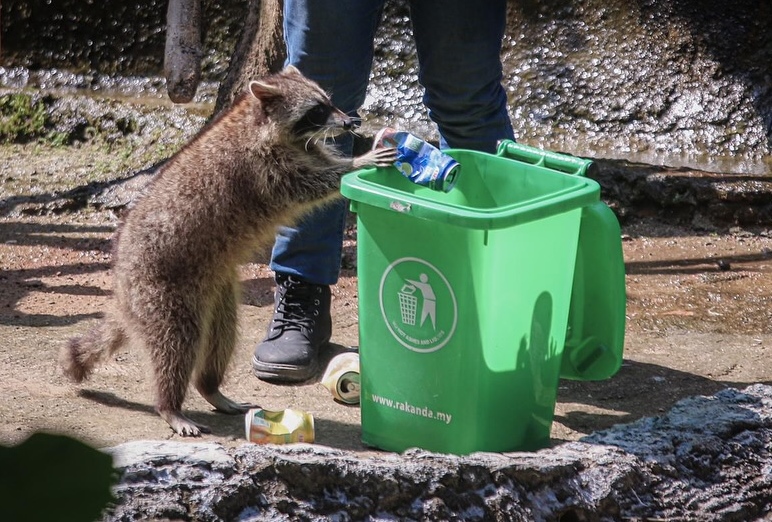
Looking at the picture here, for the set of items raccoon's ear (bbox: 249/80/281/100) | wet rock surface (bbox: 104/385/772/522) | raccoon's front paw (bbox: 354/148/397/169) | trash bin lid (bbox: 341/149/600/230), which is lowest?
wet rock surface (bbox: 104/385/772/522)

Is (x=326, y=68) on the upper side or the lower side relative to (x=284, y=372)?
upper

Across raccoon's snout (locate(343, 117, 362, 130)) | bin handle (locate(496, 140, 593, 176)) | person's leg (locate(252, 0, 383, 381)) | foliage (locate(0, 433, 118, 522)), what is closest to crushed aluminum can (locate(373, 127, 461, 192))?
bin handle (locate(496, 140, 593, 176))

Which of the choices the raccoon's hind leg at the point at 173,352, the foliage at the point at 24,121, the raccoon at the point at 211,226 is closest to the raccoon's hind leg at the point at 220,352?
the raccoon at the point at 211,226

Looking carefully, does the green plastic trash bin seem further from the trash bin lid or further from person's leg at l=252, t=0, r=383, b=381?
person's leg at l=252, t=0, r=383, b=381

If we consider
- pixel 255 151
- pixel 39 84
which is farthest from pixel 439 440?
pixel 39 84

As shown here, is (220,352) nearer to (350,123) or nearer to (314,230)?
(314,230)

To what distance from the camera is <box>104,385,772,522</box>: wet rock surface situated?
A: 2.20 meters

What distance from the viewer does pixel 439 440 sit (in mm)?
2826

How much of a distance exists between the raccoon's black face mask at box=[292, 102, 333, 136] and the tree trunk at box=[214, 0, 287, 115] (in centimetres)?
237

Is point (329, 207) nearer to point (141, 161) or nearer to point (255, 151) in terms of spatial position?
point (255, 151)

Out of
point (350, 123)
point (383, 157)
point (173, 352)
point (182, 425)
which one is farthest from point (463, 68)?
point (182, 425)

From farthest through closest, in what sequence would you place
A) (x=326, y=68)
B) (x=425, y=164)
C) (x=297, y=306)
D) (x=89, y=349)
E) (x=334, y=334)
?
1. (x=334, y=334)
2. (x=297, y=306)
3. (x=326, y=68)
4. (x=89, y=349)
5. (x=425, y=164)

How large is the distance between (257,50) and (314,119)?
101 inches

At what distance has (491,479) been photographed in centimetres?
245
